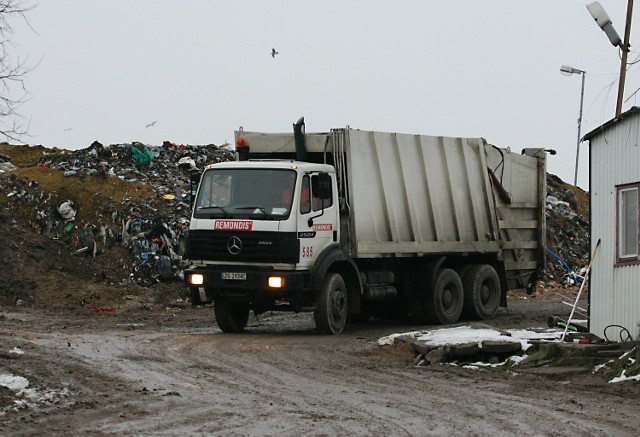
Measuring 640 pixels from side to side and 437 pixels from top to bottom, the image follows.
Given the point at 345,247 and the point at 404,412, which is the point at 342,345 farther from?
the point at 404,412

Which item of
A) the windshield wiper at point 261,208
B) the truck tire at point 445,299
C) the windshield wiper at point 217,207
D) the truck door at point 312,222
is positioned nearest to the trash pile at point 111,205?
the truck tire at point 445,299

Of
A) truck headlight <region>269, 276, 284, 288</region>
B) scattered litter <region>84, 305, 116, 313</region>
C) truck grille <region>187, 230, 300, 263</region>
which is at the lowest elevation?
scattered litter <region>84, 305, 116, 313</region>

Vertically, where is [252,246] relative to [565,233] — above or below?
below

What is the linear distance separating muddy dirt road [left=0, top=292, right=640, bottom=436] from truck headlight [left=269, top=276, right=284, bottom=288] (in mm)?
869

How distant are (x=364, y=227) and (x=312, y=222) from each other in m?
1.47

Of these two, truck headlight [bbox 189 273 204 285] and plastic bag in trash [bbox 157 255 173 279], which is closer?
truck headlight [bbox 189 273 204 285]

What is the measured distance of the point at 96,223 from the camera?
26.6 metres

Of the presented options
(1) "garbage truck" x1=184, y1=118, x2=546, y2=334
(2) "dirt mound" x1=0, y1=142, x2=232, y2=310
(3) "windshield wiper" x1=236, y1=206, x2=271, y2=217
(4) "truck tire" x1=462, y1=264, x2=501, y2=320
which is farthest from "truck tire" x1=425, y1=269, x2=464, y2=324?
(2) "dirt mound" x1=0, y1=142, x2=232, y2=310

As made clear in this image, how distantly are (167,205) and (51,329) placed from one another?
9.99m

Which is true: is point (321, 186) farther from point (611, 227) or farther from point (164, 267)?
point (164, 267)

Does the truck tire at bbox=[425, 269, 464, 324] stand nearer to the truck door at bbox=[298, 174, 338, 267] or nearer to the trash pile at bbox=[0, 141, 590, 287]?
the truck door at bbox=[298, 174, 338, 267]

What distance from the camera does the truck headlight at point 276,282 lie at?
55.5 ft

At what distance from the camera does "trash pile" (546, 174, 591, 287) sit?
32375 mm

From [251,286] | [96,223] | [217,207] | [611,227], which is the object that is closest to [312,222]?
[251,286]
